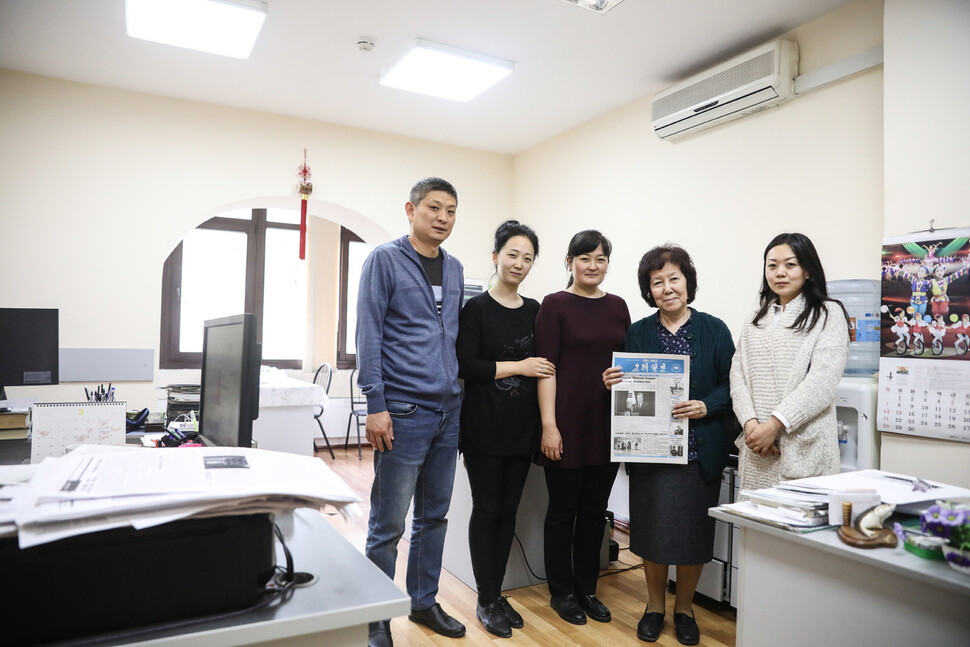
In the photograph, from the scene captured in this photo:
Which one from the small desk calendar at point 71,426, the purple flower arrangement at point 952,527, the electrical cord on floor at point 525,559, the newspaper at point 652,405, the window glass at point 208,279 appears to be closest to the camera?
the purple flower arrangement at point 952,527

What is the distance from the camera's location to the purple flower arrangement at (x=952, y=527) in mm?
1010

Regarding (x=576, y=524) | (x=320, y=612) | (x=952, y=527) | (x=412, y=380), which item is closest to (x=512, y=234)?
(x=412, y=380)

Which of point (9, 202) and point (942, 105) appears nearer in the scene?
point (942, 105)

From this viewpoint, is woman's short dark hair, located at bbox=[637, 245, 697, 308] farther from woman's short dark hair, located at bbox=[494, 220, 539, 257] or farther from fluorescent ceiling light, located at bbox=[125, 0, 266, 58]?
fluorescent ceiling light, located at bbox=[125, 0, 266, 58]

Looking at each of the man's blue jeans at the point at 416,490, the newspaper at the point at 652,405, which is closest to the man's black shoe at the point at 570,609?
the man's blue jeans at the point at 416,490

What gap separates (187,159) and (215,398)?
3.09 metres

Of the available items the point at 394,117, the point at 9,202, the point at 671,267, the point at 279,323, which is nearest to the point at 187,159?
the point at 9,202

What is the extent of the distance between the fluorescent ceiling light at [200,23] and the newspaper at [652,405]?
2.41m

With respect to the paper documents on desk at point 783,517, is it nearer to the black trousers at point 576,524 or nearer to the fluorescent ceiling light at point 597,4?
the black trousers at point 576,524

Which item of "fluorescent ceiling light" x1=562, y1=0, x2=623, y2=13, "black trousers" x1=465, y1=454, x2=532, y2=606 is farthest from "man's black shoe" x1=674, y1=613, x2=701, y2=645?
"fluorescent ceiling light" x1=562, y1=0, x2=623, y2=13

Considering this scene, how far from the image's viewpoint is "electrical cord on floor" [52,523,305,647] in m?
0.67

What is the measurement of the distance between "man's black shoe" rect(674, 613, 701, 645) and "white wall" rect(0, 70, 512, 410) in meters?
3.46

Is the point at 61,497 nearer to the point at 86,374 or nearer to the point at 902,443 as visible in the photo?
the point at 902,443

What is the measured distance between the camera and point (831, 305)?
2.04 meters
